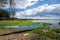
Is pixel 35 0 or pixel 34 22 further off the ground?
pixel 35 0

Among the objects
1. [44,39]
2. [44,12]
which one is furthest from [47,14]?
[44,39]

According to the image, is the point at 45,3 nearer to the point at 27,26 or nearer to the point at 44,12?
the point at 44,12

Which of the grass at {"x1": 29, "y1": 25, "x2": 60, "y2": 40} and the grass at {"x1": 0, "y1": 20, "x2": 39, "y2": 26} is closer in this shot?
the grass at {"x1": 29, "y1": 25, "x2": 60, "y2": 40}

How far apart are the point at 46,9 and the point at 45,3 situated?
13 centimetres

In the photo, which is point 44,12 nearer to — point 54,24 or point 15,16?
point 54,24

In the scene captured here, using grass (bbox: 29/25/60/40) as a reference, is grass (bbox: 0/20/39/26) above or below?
above

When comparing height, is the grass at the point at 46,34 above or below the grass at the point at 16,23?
below

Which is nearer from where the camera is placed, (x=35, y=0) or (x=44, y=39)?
(x=44, y=39)

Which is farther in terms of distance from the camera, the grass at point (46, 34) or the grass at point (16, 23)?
the grass at point (16, 23)

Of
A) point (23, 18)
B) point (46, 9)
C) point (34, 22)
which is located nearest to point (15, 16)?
point (23, 18)

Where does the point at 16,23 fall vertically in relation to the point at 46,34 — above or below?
above

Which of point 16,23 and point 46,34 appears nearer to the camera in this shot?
point 46,34

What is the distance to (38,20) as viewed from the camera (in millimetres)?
3447

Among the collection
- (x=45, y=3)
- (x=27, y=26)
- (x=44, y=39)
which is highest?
(x=45, y=3)
